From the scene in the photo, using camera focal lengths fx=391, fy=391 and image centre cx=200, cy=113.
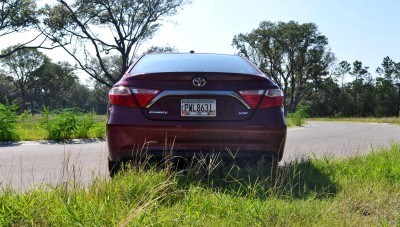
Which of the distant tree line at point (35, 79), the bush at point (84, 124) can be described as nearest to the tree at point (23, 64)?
the distant tree line at point (35, 79)

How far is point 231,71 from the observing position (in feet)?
13.4

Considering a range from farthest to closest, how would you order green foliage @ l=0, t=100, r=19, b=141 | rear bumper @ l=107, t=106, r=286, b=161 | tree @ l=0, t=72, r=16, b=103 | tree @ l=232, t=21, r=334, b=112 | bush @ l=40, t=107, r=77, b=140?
tree @ l=0, t=72, r=16, b=103, tree @ l=232, t=21, r=334, b=112, bush @ l=40, t=107, r=77, b=140, green foliage @ l=0, t=100, r=19, b=141, rear bumper @ l=107, t=106, r=286, b=161

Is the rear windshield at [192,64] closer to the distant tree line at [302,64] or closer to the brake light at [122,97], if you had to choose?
the brake light at [122,97]

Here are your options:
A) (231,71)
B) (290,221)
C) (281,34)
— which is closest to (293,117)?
(231,71)

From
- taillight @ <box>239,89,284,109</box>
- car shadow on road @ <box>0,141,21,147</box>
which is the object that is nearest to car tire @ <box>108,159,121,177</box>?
taillight @ <box>239,89,284,109</box>

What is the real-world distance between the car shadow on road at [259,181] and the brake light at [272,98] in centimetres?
62

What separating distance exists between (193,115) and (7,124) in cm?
709

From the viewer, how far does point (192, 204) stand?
2.76m

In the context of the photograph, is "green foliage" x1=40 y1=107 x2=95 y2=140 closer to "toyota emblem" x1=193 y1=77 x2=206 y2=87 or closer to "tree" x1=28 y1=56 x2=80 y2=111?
"toyota emblem" x1=193 y1=77 x2=206 y2=87

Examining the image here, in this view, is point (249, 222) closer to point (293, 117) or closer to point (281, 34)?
point (293, 117)

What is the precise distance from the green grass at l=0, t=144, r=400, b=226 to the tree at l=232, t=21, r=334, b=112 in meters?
56.8

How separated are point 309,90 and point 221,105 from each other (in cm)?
6957

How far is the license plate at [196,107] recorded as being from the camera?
3.84m

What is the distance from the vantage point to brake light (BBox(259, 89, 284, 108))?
3934mm
